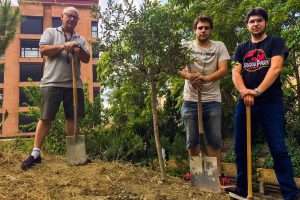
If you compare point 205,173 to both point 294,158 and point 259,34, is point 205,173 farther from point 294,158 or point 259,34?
point 294,158

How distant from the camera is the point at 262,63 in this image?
11.9ft

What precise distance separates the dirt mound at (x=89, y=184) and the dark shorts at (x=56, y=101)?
0.59 metres

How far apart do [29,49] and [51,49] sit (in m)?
36.4

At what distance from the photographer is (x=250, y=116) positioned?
3555mm

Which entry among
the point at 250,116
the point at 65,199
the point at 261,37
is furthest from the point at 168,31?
the point at 65,199

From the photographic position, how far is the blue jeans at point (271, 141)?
3389mm

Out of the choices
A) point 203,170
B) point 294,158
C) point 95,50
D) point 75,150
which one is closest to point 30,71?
point 294,158

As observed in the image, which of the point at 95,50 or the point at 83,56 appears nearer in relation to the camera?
the point at 95,50

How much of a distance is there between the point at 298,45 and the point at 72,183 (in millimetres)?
3803

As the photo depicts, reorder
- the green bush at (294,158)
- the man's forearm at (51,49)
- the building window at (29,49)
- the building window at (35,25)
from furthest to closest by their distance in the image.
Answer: the building window at (35,25) → the building window at (29,49) → the green bush at (294,158) → the man's forearm at (51,49)

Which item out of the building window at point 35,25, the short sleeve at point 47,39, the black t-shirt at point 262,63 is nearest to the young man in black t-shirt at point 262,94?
the black t-shirt at point 262,63

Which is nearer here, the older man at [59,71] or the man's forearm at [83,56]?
the older man at [59,71]

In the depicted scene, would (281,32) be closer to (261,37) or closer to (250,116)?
(261,37)

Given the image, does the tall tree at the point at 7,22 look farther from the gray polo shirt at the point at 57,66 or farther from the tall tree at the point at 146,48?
the tall tree at the point at 146,48
